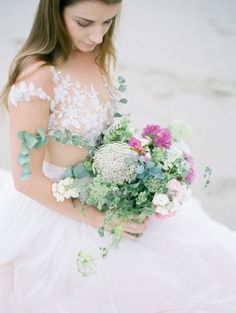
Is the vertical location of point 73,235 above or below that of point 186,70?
above

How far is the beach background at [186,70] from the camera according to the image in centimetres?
263

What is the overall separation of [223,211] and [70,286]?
1.18 m

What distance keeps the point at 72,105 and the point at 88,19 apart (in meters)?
0.23

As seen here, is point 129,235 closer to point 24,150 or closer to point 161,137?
point 161,137

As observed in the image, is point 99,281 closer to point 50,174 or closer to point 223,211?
point 50,174

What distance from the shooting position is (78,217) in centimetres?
133

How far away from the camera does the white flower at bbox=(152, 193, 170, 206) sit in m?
1.15

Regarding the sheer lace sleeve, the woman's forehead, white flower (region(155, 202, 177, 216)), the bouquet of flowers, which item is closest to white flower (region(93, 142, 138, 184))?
the bouquet of flowers

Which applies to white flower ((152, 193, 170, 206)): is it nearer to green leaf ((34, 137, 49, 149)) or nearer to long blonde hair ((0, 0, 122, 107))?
green leaf ((34, 137, 49, 149))

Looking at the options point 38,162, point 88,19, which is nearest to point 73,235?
point 38,162

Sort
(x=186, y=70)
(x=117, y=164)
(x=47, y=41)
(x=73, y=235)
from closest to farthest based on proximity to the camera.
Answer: (x=117, y=164) < (x=47, y=41) < (x=73, y=235) < (x=186, y=70)

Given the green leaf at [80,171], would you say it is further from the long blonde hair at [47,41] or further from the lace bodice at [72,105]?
the long blonde hair at [47,41]

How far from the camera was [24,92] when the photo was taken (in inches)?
46.3

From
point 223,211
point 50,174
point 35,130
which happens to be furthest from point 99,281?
point 223,211
